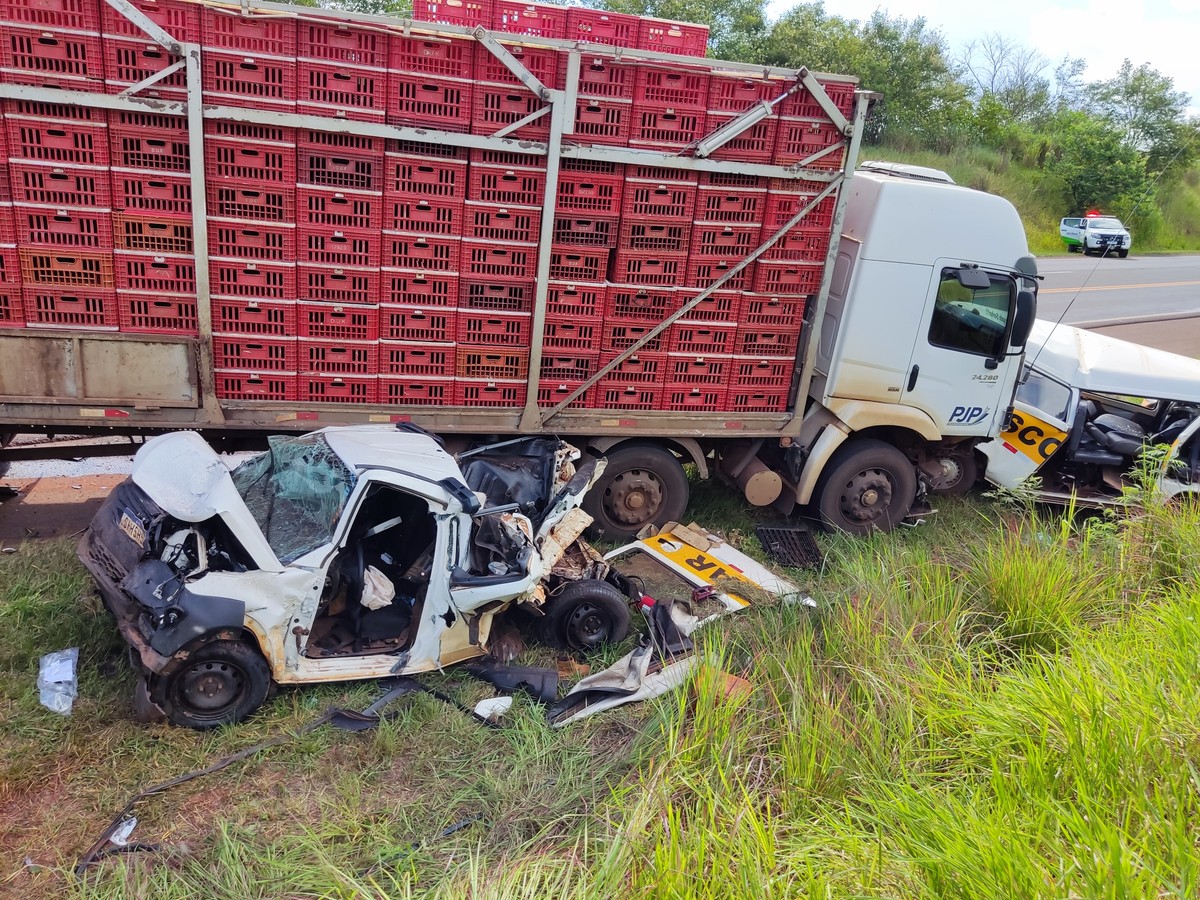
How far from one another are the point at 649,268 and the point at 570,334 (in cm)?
84

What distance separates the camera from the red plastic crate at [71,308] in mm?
6000

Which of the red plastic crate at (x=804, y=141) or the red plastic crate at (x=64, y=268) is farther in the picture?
the red plastic crate at (x=804, y=141)

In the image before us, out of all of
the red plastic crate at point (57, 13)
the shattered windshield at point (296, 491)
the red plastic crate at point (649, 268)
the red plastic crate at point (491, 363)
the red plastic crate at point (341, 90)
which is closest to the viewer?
the shattered windshield at point (296, 491)

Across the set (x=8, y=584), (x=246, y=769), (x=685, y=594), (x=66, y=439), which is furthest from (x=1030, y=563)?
(x=66, y=439)

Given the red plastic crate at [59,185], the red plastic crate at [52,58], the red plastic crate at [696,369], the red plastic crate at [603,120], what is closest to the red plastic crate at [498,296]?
the red plastic crate at [603,120]

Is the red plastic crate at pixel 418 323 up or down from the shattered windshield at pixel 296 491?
up

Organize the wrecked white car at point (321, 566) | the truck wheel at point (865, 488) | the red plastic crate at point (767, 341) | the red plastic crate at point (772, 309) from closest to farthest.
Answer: the wrecked white car at point (321, 566)
the red plastic crate at point (772, 309)
the red plastic crate at point (767, 341)
the truck wheel at point (865, 488)

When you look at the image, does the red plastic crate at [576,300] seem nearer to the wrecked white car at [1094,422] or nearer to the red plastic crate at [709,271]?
the red plastic crate at [709,271]

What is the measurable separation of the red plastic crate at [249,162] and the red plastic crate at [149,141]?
0.16m

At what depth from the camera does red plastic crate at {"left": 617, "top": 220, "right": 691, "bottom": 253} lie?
6.99 m

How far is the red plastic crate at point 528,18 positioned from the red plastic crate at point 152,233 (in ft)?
9.38

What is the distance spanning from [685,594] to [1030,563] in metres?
2.60

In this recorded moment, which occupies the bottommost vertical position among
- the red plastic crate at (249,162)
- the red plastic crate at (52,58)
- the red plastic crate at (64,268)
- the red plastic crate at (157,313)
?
the red plastic crate at (157,313)

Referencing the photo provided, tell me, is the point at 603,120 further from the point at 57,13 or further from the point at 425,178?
Result: the point at 57,13
